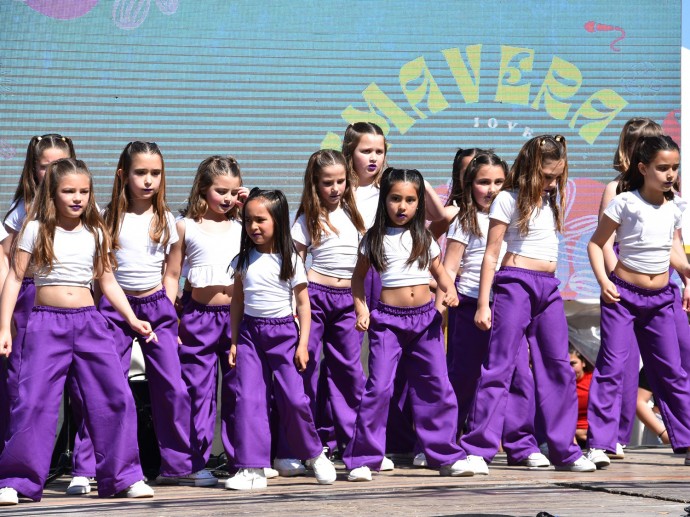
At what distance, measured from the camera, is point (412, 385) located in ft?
15.1

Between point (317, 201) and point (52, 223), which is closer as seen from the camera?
point (52, 223)

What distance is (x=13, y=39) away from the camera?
7895mm

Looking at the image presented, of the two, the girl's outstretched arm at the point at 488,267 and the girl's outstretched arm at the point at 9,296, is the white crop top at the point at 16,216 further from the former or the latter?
the girl's outstretched arm at the point at 488,267

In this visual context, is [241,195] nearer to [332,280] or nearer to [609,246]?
[332,280]

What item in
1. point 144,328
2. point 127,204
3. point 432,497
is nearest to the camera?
point 432,497

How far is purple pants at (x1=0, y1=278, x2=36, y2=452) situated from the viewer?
4617 mm

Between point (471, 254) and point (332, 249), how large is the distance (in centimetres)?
63

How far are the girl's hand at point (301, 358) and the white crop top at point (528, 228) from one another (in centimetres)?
89

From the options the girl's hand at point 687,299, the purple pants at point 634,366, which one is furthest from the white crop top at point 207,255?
the girl's hand at point 687,299

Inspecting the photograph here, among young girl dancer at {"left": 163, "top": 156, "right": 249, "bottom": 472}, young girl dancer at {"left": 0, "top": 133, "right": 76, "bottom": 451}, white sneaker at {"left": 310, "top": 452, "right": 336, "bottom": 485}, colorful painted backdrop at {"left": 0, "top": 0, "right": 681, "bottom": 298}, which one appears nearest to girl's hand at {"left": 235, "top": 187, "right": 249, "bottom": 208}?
young girl dancer at {"left": 163, "top": 156, "right": 249, "bottom": 472}

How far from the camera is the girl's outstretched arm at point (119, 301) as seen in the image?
14.0 feet

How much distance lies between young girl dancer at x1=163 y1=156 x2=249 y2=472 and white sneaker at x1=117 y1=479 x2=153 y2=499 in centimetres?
57

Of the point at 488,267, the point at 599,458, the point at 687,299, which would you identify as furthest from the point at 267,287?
the point at 687,299

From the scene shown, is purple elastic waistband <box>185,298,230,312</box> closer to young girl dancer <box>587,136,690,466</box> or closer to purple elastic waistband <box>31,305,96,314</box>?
purple elastic waistband <box>31,305,96,314</box>
